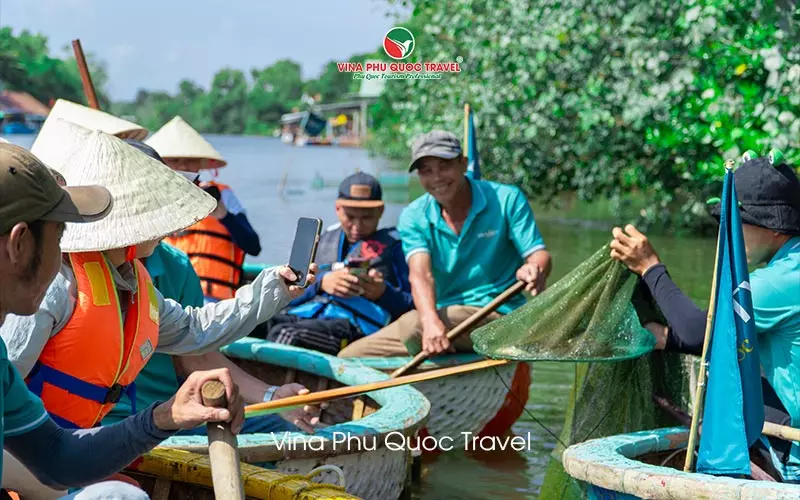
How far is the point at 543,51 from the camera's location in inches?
493

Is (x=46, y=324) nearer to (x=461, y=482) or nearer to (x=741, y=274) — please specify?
(x=741, y=274)

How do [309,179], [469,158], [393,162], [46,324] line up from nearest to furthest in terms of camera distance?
[46,324]
[469,158]
[309,179]
[393,162]

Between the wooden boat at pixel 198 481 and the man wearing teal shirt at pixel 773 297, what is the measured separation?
60.8 inches

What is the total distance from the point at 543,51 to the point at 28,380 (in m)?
10.3

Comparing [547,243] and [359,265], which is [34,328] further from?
[547,243]

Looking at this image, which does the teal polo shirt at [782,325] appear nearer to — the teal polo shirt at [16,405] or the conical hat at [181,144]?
the teal polo shirt at [16,405]

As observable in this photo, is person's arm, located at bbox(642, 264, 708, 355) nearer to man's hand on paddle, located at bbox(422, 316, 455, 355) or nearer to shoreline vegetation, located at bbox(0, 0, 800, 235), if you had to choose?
man's hand on paddle, located at bbox(422, 316, 455, 355)

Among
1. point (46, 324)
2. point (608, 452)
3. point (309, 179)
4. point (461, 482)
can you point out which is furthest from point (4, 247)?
point (309, 179)

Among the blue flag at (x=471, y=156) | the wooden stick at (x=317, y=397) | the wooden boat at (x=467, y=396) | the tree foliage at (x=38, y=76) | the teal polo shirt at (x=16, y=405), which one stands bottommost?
the wooden boat at (x=467, y=396)

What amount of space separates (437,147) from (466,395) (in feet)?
4.26

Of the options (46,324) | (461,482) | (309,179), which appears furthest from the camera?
(309,179)

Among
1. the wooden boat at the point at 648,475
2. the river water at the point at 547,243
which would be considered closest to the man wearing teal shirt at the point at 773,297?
the wooden boat at the point at 648,475

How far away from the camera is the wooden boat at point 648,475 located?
3211 millimetres

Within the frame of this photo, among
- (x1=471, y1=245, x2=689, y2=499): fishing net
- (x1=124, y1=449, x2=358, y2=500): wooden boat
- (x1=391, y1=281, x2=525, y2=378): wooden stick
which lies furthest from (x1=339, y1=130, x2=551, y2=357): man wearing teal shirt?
(x1=124, y1=449, x2=358, y2=500): wooden boat
